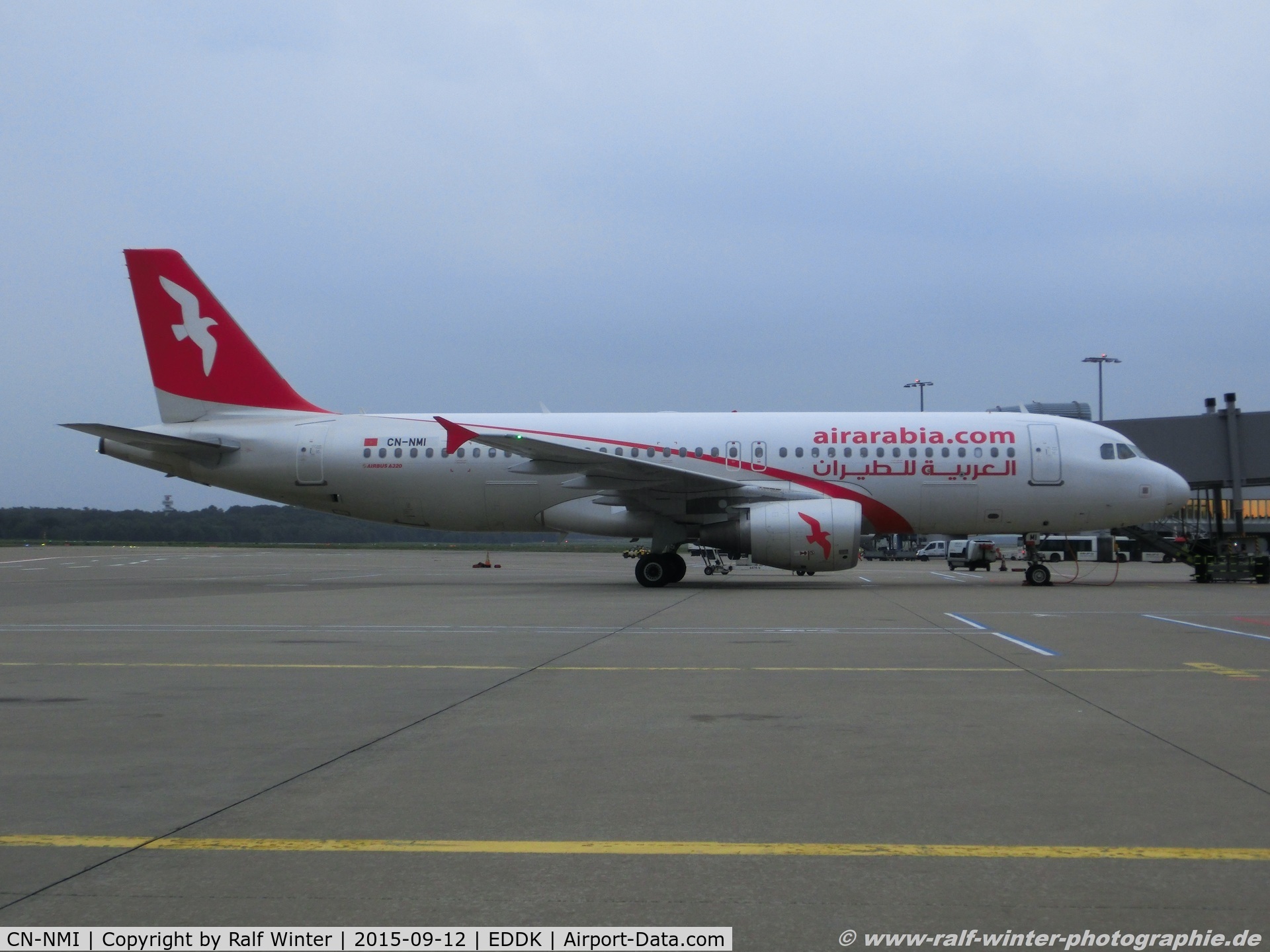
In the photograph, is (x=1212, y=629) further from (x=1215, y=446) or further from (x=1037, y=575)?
(x=1215, y=446)

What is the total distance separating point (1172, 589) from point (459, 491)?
14.4 meters

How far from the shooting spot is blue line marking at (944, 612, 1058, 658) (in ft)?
33.6

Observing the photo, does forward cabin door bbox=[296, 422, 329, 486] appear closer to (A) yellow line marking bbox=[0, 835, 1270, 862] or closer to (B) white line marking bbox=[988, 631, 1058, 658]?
(B) white line marking bbox=[988, 631, 1058, 658]

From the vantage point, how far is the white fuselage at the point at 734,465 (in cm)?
2205

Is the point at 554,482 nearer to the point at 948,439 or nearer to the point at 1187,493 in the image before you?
the point at 948,439

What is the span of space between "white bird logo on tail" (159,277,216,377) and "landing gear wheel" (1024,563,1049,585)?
17.9 m

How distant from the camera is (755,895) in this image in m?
3.46

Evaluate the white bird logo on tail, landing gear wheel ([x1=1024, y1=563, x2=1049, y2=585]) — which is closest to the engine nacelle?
landing gear wheel ([x1=1024, y1=563, x2=1049, y2=585])

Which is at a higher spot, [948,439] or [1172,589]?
[948,439]

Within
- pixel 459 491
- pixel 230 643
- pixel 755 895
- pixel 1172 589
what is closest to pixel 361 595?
pixel 459 491

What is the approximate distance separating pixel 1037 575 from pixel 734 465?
6947mm

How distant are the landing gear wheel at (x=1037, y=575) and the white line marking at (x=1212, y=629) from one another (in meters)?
8.24

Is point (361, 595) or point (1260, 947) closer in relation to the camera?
point (1260, 947)

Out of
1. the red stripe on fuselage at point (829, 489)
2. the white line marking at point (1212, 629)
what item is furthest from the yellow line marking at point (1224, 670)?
the red stripe on fuselage at point (829, 489)
